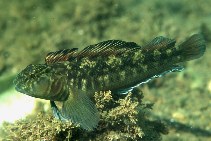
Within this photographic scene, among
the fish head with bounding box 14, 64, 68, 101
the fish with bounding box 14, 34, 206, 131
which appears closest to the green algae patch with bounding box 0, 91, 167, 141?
the fish with bounding box 14, 34, 206, 131

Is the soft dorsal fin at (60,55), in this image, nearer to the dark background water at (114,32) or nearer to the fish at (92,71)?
the fish at (92,71)

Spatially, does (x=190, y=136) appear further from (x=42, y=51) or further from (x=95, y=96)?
(x=42, y=51)

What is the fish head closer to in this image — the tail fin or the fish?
the fish

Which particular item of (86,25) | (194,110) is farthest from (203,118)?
(86,25)

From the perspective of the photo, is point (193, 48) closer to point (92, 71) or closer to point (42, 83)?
point (92, 71)

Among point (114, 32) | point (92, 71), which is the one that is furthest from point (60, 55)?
point (114, 32)

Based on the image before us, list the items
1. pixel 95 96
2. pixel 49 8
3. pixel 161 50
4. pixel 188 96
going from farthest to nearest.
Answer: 1. pixel 49 8
2. pixel 188 96
3. pixel 161 50
4. pixel 95 96

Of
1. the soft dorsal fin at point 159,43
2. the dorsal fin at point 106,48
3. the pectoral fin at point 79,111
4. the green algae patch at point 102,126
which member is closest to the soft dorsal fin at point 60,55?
the dorsal fin at point 106,48
